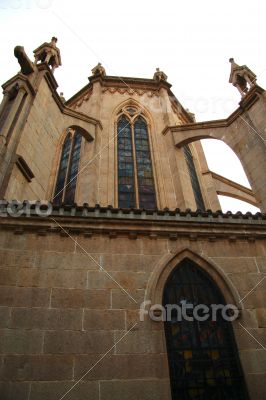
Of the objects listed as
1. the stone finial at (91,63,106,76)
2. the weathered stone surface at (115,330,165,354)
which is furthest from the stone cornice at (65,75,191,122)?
the weathered stone surface at (115,330,165,354)

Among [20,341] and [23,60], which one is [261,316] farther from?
[23,60]

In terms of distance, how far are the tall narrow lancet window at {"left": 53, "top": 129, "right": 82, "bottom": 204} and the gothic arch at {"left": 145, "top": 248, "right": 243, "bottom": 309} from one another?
20.2ft

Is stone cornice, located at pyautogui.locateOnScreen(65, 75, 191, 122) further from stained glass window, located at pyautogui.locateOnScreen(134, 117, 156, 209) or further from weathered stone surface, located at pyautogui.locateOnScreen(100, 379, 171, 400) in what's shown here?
weathered stone surface, located at pyautogui.locateOnScreen(100, 379, 171, 400)

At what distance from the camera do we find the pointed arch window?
37.5 feet

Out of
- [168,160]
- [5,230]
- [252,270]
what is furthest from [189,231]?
[168,160]

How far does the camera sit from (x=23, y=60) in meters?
9.65

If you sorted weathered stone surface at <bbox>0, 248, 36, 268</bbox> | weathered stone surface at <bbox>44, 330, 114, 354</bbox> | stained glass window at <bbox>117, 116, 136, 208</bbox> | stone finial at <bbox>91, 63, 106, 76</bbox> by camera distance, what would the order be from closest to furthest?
weathered stone surface at <bbox>44, 330, 114, 354</bbox> < weathered stone surface at <bbox>0, 248, 36, 268</bbox> < stained glass window at <bbox>117, 116, 136, 208</bbox> < stone finial at <bbox>91, 63, 106, 76</bbox>

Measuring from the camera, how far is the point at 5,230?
5.89 m

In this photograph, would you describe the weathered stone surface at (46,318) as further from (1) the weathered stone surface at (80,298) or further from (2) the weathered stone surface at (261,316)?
(2) the weathered stone surface at (261,316)

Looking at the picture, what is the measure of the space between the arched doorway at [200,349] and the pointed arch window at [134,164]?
5476 millimetres

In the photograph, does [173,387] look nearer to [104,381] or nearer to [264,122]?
[104,381]

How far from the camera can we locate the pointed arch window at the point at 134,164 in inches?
450

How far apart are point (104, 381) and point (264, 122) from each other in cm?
853

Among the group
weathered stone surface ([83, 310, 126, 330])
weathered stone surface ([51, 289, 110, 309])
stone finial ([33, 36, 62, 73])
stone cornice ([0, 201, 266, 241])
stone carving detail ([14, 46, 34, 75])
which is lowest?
weathered stone surface ([83, 310, 126, 330])
